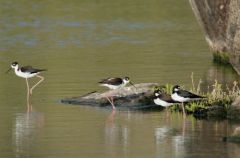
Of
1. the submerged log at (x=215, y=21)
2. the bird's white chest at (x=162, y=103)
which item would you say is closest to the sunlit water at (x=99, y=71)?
the bird's white chest at (x=162, y=103)

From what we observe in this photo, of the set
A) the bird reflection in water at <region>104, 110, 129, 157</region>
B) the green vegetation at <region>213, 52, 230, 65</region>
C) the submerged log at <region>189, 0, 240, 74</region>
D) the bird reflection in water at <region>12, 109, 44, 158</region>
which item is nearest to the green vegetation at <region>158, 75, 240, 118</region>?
the bird reflection in water at <region>104, 110, 129, 157</region>

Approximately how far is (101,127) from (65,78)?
897cm

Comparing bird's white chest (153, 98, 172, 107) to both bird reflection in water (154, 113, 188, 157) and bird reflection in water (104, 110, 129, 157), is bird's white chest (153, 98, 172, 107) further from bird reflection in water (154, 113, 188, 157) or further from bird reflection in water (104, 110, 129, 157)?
bird reflection in water (104, 110, 129, 157)

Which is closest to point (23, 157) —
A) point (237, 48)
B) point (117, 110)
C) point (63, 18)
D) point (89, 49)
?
point (117, 110)

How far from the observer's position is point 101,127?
24.3m

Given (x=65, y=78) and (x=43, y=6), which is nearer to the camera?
(x=65, y=78)

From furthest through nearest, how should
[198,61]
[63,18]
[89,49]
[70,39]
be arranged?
1. [63,18]
2. [70,39]
3. [89,49]
4. [198,61]

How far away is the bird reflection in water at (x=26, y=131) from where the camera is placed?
850 inches

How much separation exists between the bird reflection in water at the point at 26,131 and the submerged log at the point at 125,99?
1752mm

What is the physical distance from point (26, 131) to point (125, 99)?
16.1 ft

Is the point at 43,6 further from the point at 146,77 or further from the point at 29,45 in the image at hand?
the point at 146,77

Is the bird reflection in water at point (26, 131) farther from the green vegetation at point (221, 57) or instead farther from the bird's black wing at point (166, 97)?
the green vegetation at point (221, 57)

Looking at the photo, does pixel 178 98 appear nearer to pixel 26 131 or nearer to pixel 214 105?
pixel 214 105

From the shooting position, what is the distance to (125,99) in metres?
28.3
